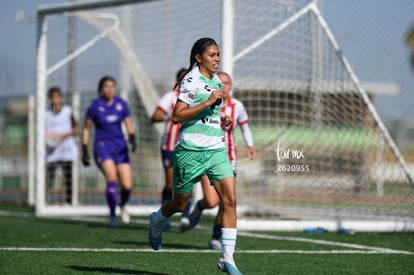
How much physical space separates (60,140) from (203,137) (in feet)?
33.2

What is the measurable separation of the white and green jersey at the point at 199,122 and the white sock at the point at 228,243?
2.35 ft

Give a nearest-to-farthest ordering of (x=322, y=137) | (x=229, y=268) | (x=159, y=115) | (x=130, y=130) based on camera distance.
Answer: (x=229, y=268) → (x=159, y=115) → (x=130, y=130) → (x=322, y=137)

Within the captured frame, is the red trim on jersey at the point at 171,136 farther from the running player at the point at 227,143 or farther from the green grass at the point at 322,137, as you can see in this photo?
the green grass at the point at 322,137

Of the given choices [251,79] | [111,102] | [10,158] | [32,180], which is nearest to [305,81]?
Answer: [251,79]

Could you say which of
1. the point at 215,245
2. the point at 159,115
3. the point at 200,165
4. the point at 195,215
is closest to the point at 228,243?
the point at 200,165

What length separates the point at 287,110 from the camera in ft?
45.2

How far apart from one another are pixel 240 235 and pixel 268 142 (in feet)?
8.23

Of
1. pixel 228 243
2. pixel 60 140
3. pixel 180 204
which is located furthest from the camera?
pixel 60 140

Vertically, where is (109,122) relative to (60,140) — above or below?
above

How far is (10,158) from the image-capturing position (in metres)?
24.0

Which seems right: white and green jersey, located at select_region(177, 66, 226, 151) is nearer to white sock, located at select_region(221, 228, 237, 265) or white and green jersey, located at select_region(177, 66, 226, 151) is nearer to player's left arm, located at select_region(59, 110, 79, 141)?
white sock, located at select_region(221, 228, 237, 265)

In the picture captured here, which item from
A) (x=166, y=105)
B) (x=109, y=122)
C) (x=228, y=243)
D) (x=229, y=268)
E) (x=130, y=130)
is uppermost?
(x=166, y=105)

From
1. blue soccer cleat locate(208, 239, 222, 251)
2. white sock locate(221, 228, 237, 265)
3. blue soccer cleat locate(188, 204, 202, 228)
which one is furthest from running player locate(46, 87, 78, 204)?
white sock locate(221, 228, 237, 265)

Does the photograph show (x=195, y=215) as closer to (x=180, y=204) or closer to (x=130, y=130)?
(x=180, y=204)
